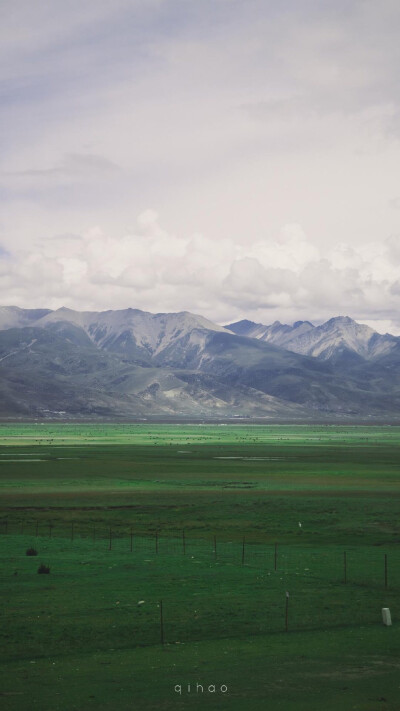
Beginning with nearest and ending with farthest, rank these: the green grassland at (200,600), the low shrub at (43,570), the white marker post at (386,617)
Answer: the green grassland at (200,600)
the white marker post at (386,617)
the low shrub at (43,570)

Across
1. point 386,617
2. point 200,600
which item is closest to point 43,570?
point 200,600

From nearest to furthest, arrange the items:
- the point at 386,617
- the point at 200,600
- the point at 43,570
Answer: the point at 386,617
the point at 200,600
the point at 43,570

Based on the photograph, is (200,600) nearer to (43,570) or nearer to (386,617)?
(386,617)

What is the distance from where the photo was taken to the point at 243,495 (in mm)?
74938

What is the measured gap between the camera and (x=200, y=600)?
106ft

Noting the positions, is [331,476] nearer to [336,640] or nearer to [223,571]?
[223,571]

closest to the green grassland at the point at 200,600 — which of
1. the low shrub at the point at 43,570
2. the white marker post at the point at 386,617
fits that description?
the white marker post at the point at 386,617

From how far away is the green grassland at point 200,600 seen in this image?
21.7m

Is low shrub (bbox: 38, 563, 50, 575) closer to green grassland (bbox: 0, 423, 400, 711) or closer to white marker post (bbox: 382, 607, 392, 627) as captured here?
green grassland (bbox: 0, 423, 400, 711)

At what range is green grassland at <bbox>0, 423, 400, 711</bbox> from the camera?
21.7 meters

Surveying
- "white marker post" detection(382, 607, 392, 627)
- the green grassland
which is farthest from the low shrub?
"white marker post" detection(382, 607, 392, 627)

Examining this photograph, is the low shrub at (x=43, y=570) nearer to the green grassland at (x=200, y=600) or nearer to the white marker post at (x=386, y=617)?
the green grassland at (x=200, y=600)

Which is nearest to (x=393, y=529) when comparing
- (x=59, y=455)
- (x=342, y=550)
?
(x=342, y=550)

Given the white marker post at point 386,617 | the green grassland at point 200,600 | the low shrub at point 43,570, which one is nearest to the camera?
the green grassland at point 200,600
